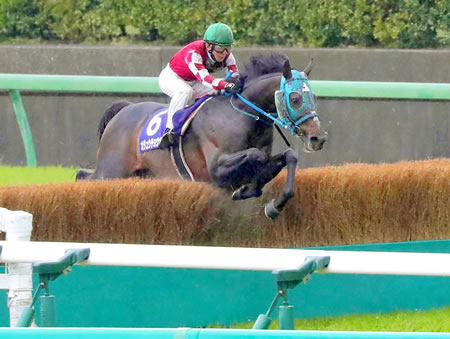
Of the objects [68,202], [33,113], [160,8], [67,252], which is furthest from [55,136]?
[67,252]

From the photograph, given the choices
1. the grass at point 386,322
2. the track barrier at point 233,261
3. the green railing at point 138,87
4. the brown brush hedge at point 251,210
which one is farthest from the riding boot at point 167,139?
the track barrier at point 233,261

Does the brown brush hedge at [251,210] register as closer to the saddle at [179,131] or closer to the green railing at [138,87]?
the saddle at [179,131]

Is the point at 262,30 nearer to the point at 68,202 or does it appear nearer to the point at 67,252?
the point at 68,202

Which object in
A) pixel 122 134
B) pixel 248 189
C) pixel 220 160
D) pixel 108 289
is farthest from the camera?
pixel 122 134

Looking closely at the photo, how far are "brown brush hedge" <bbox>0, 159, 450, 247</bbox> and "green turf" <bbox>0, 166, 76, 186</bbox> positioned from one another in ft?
10.9

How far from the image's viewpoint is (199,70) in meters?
7.86

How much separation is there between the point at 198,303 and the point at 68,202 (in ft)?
2.68

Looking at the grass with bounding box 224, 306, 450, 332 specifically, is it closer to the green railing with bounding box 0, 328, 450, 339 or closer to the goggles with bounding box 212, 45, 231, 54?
the goggles with bounding box 212, 45, 231, 54

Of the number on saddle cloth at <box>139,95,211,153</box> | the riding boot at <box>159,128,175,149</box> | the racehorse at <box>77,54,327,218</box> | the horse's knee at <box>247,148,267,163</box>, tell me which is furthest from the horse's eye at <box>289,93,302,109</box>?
the riding boot at <box>159,128,175,149</box>

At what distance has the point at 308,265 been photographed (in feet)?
11.1

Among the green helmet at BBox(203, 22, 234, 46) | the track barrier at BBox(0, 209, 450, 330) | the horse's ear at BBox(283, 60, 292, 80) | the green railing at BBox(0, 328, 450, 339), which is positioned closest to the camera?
the green railing at BBox(0, 328, 450, 339)

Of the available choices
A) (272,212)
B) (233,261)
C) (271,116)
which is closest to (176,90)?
(271,116)

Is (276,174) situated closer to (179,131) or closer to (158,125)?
(179,131)

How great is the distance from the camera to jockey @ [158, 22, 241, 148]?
7.80 metres
